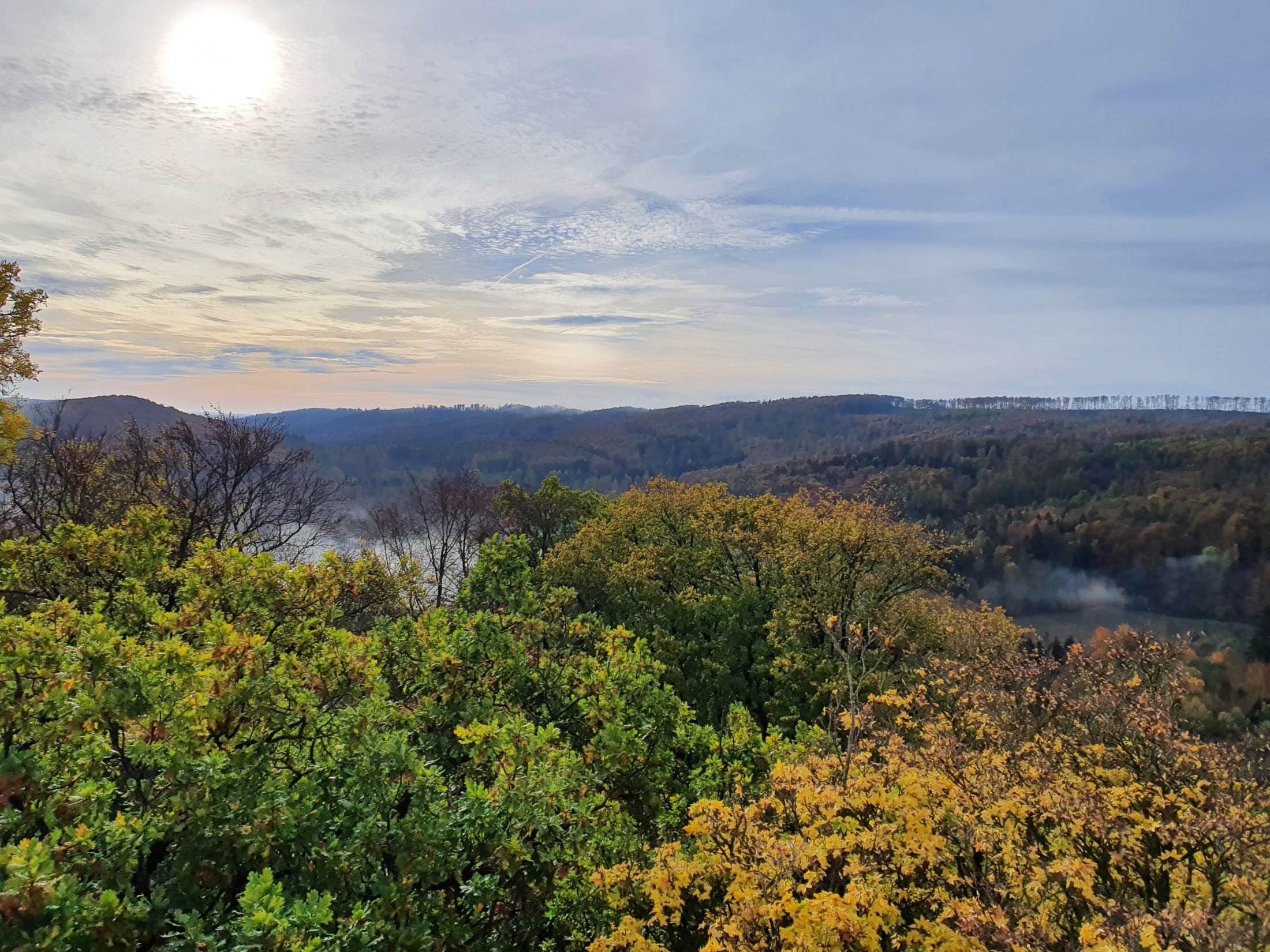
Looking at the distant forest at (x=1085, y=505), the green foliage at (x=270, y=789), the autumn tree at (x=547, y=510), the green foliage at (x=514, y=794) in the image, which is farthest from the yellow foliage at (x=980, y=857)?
the distant forest at (x=1085, y=505)

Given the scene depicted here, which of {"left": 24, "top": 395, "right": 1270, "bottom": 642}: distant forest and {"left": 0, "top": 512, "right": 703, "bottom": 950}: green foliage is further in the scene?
{"left": 24, "top": 395, "right": 1270, "bottom": 642}: distant forest

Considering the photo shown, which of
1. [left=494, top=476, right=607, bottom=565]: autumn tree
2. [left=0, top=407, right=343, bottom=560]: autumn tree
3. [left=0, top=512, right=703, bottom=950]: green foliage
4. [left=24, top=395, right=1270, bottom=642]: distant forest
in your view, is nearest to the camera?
[left=0, top=512, right=703, bottom=950]: green foliage

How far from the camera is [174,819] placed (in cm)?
567

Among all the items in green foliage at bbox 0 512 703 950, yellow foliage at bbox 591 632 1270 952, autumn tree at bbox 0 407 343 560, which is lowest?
yellow foliage at bbox 591 632 1270 952

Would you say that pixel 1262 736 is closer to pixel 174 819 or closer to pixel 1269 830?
pixel 1269 830

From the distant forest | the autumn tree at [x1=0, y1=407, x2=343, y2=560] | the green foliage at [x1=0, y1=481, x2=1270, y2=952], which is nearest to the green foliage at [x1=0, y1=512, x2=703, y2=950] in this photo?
the green foliage at [x1=0, y1=481, x2=1270, y2=952]

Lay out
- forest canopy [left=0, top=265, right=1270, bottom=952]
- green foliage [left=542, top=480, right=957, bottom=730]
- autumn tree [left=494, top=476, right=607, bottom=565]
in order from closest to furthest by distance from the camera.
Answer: forest canopy [left=0, top=265, right=1270, bottom=952], green foliage [left=542, top=480, right=957, bottom=730], autumn tree [left=494, top=476, right=607, bottom=565]

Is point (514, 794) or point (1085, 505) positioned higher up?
point (514, 794)

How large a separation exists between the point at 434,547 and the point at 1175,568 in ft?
352

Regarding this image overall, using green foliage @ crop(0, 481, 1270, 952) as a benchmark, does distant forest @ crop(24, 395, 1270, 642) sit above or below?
below

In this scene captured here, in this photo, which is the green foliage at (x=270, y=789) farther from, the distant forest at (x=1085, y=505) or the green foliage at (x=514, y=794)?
the distant forest at (x=1085, y=505)

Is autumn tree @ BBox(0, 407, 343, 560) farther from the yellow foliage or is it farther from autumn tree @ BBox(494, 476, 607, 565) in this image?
the yellow foliage

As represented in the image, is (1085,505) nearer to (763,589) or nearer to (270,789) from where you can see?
(763,589)

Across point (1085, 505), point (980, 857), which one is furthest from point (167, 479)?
point (1085, 505)
